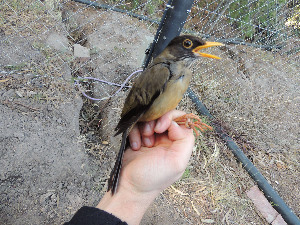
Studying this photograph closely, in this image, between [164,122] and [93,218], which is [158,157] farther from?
[93,218]

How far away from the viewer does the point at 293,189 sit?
14.3 ft

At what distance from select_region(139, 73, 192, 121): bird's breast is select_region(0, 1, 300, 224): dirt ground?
5.03 ft

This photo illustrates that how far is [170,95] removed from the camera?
7.48ft

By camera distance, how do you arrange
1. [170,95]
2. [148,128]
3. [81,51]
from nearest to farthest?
[170,95] < [148,128] < [81,51]

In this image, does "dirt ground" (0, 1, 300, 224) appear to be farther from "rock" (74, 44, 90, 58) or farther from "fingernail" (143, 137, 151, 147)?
"fingernail" (143, 137, 151, 147)

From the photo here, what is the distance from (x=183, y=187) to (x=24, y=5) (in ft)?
14.6

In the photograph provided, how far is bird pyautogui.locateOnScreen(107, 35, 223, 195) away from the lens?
7.47 feet

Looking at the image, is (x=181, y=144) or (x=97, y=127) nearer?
(x=181, y=144)

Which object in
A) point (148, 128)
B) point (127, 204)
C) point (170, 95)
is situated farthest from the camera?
point (148, 128)

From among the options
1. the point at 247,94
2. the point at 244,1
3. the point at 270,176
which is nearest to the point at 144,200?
the point at 270,176

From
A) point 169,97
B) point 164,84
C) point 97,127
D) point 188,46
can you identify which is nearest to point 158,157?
point 169,97

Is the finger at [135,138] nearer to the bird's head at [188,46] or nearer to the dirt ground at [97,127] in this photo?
the bird's head at [188,46]

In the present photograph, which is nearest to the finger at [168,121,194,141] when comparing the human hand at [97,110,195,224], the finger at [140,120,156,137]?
the human hand at [97,110,195,224]

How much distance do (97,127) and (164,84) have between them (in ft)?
6.70
